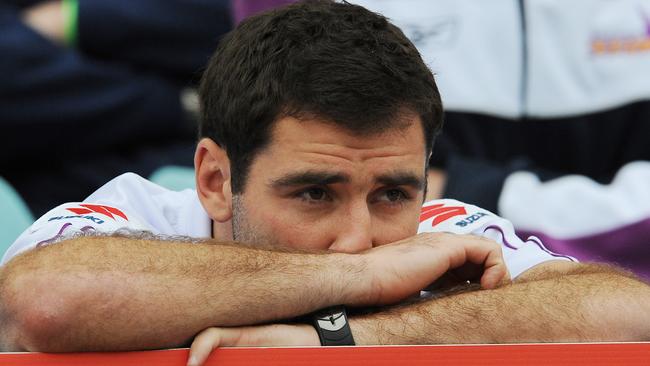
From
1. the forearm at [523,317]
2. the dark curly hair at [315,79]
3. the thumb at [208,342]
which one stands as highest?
the dark curly hair at [315,79]

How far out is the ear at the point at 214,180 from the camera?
2.93 m

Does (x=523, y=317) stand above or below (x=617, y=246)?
above

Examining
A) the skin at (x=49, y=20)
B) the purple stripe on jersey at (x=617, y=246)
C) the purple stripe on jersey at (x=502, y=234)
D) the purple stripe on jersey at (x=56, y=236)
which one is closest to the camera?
the purple stripe on jersey at (x=56, y=236)

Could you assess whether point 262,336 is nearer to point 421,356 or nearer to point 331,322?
point 331,322

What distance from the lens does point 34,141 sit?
16.4ft

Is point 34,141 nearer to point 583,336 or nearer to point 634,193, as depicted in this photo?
point 634,193

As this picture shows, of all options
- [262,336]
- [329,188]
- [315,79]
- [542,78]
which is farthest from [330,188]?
[542,78]

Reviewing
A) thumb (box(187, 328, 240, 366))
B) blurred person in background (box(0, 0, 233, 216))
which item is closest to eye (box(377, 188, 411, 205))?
thumb (box(187, 328, 240, 366))

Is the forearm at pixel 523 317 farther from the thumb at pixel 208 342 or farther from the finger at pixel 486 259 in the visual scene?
the thumb at pixel 208 342

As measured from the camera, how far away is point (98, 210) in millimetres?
2918

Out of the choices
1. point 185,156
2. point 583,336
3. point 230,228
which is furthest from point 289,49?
point 185,156

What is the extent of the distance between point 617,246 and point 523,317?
1.78 metres

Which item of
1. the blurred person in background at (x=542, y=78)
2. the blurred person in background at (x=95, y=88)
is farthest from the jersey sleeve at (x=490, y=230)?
the blurred person in background at (x=95, y=88)

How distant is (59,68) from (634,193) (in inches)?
91.2
